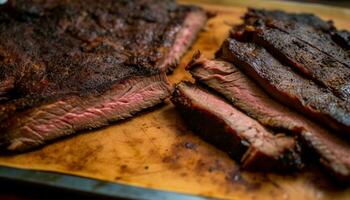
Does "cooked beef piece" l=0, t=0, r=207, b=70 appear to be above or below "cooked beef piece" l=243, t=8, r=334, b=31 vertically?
below

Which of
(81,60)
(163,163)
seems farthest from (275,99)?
(81,60)

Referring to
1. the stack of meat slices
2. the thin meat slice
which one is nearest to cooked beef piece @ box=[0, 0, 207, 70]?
the thin meat slice

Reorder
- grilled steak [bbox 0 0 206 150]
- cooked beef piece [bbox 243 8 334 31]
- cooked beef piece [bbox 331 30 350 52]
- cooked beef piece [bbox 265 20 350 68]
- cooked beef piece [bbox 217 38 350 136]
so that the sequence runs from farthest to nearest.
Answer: cooked beef piece [bbox 243 8 334 31] → cooked beef piece [bbox 331 30 350 52] → cooked beef piece [bbox 265 20 350 68] → grilled steak [bbox 0 0 206 150] → cooked beef piece [bbox 217 38 350 136]

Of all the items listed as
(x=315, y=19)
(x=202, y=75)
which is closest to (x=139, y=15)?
(x=202, y=75)

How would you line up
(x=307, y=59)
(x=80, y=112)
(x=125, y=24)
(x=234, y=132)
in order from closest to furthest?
(x=234, y=132)
(x=80, y=112)
(x=307, y=59)
(x=125, y=24)

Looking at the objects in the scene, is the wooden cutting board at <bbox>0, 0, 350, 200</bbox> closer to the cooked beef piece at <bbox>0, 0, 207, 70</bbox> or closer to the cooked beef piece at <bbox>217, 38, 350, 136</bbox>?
the cooked beef piece at <bbox>217, 38, 350, 136</bbox>

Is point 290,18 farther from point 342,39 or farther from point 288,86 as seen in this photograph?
point 288,86

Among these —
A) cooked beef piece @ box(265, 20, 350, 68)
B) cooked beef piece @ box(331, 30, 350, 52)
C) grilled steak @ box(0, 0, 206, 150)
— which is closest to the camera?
grilled steak @ box(0, 0, 206, 150)
